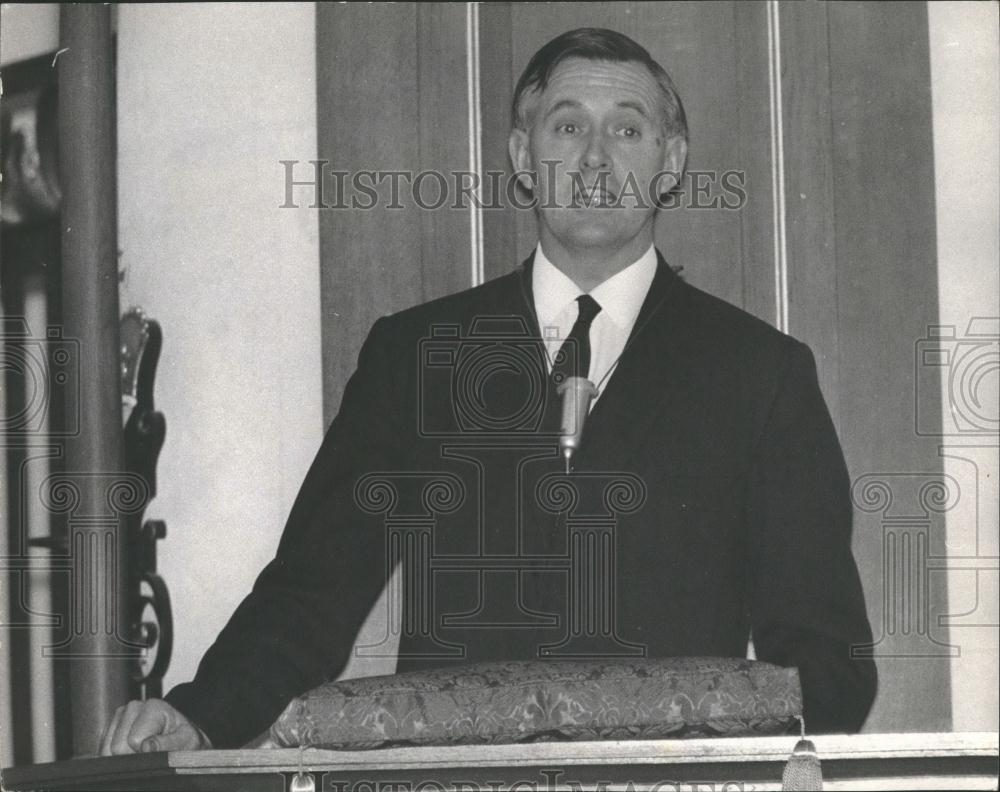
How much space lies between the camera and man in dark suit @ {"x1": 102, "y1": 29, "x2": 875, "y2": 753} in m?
4.36

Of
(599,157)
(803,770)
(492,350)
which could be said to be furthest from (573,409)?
(803,770)

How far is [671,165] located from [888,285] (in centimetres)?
63

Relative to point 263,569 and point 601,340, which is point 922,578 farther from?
point 263,569

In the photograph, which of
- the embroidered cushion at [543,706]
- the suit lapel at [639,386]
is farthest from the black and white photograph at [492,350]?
the embroidered cushion at [543,706]

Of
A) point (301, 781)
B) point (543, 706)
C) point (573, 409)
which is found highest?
point (573, 409)

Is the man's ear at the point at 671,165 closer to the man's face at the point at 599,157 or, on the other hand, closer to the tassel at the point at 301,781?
the man's face at the point at 599,157

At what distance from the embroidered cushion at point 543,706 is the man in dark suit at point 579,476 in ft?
1.78

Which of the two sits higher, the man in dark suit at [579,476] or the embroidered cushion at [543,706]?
the man in dark suit at [579,476]

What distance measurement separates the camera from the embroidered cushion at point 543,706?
3668 mm

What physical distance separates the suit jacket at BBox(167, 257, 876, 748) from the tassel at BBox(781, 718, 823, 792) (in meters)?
0.72

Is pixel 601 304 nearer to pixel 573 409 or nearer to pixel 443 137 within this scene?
pixel 573 409

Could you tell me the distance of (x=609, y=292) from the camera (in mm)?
4574

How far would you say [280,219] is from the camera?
4.63m

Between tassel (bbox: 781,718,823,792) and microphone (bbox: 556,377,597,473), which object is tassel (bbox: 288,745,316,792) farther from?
microphone (bbox: 556,377,597,473)
